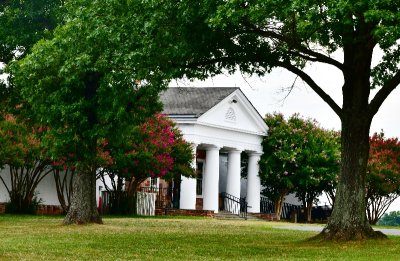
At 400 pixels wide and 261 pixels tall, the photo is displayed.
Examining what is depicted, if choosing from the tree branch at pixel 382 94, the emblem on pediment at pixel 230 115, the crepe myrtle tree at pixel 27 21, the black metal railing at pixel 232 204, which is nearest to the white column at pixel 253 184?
the black metal railing at pixel 232 204

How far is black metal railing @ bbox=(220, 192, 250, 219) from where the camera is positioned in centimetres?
4638

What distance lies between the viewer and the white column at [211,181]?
44094 mm

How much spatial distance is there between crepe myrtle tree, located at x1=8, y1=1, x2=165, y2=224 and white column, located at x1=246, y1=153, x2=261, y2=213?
22695 mm

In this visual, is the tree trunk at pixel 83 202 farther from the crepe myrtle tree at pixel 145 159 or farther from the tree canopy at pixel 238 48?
the crepe myrtle tree at pixel 145 159

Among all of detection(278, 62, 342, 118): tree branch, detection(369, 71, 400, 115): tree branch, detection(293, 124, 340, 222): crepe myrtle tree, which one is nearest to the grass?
detection(369, 71, 400, 115): tree branch

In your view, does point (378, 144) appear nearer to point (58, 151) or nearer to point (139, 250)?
point (58, 151)

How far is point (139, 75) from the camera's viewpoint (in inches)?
725

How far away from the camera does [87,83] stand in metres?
24.6

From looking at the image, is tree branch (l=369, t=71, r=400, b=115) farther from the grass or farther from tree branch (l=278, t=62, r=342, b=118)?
the grass

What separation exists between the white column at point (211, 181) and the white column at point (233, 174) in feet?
5.69

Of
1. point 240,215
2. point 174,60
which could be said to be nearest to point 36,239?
point 174,60

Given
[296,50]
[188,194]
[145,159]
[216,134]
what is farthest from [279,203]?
[296,50]

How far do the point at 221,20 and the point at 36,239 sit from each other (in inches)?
279

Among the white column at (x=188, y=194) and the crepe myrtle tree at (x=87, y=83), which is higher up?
the crepe myrtle tree at (x=87, y=83)
